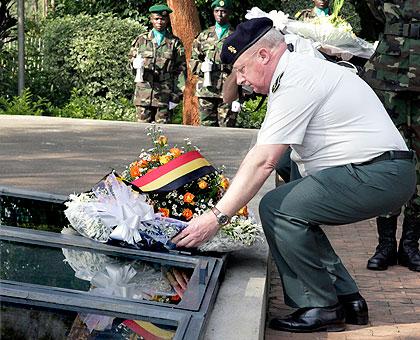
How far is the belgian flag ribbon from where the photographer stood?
4.69 m

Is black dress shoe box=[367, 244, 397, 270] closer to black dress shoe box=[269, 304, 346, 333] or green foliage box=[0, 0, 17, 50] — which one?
black dress shoe box=[269, 304, 346, 333]

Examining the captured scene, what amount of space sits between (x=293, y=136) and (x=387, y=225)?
1.98 metres

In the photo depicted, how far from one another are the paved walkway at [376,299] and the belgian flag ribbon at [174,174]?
2.37ft

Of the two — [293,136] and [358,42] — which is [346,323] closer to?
[293,136]

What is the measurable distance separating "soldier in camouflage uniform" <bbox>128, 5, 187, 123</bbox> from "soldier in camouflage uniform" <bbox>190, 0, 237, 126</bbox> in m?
0.24

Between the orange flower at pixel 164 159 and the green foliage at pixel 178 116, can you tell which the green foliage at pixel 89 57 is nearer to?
the green foliage at pixel 178 116

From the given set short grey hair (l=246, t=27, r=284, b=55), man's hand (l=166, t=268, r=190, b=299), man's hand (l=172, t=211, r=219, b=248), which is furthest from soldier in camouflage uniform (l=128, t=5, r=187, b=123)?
man's hand (l=166, t=268, r=190, b=299)

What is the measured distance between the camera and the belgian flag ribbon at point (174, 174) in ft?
15.4

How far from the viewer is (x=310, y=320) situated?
14.1ft

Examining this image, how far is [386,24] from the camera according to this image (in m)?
5.86

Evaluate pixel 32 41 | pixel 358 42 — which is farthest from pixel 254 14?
pixel 32 41

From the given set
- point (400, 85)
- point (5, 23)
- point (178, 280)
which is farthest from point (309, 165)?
point (5, 23)

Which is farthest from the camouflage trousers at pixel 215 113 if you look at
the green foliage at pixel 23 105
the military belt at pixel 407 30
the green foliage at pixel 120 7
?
the military belt at pixel 407 30

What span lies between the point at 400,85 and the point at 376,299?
132 centimetres
